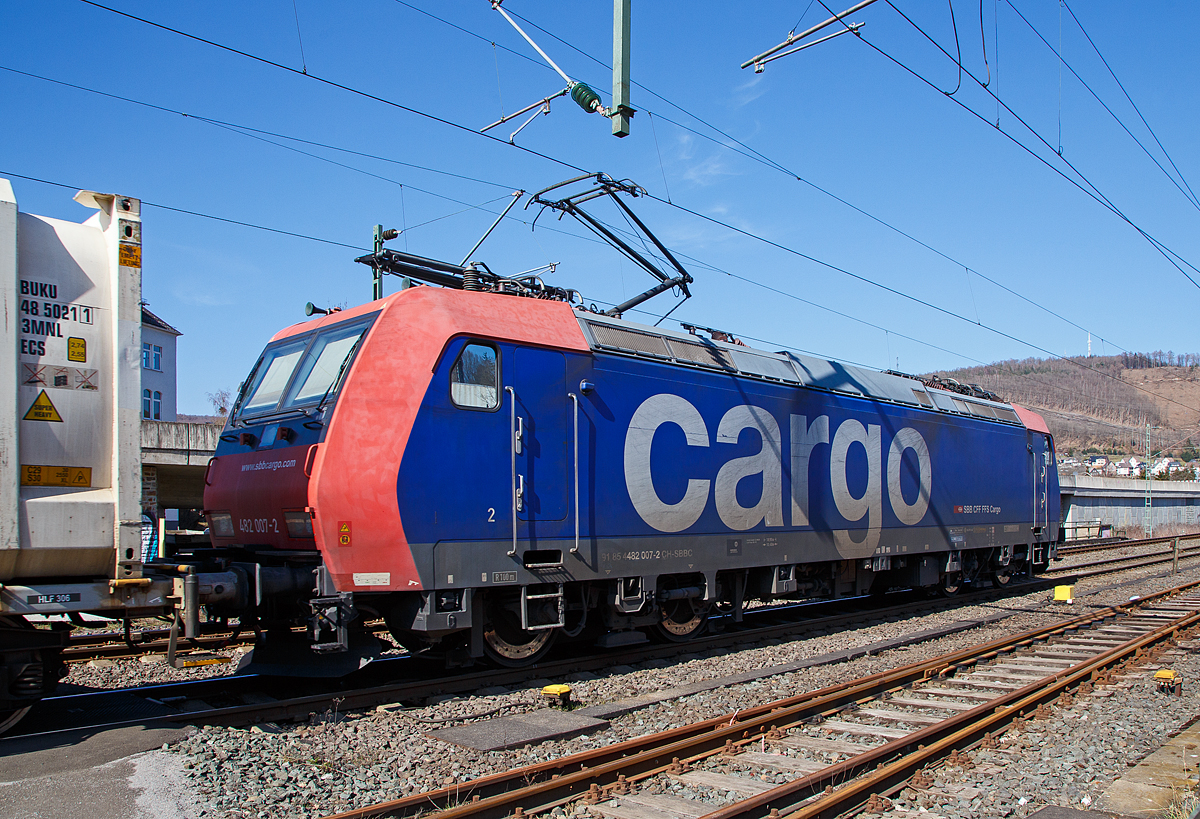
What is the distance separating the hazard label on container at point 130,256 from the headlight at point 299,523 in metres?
2.58

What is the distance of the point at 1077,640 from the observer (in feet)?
39.9

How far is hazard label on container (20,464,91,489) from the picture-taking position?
18.8 feet

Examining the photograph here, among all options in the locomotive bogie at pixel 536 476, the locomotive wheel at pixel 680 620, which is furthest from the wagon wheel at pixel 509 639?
the locomotive wheel at pixel 680 620

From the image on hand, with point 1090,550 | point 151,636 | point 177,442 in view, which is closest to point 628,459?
point 151,636

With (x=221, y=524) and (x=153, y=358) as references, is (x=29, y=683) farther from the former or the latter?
(x=153, y=358)

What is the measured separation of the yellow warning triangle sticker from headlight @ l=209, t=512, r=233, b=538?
3137 millimetres

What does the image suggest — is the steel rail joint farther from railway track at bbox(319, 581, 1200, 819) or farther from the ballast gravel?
the ballast gravel

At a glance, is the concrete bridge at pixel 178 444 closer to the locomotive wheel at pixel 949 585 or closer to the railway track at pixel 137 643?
the railway track at pixel 137 643

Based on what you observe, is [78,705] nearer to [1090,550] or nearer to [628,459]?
[628,459]

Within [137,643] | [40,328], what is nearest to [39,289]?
[40,328]

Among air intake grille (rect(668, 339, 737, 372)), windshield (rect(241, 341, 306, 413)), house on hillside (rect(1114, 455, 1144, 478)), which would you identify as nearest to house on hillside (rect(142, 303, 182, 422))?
windshield (rect(241, 341, 306, 413))

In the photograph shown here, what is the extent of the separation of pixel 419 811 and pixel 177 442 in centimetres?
1880

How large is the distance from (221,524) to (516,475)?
3.24 metres

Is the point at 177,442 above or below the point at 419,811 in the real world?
above
